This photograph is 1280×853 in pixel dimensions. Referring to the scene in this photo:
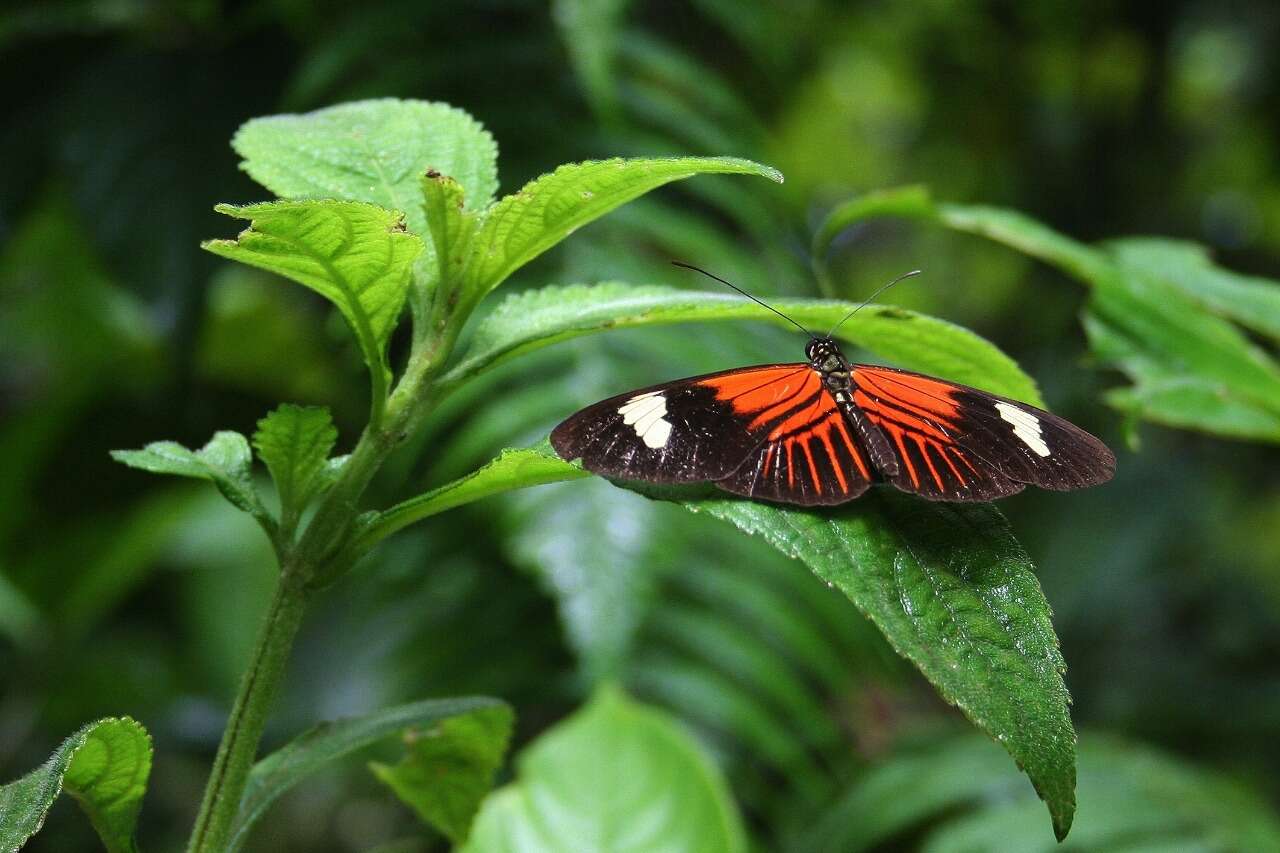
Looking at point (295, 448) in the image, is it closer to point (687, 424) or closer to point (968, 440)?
point (687, 424)

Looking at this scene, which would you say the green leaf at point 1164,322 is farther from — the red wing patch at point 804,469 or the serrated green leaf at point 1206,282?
the red wing patch at point 804,469

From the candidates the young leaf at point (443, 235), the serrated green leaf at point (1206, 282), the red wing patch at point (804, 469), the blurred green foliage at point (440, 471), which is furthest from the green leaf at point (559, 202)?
the serrated green leaf at point (1206, 282)

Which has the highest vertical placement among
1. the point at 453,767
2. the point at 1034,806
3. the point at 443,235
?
the point at 443,235

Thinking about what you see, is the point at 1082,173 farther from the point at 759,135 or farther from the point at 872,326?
the point at 872,326

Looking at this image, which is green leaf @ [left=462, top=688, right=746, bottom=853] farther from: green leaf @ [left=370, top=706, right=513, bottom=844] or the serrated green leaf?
the serrated green leaf

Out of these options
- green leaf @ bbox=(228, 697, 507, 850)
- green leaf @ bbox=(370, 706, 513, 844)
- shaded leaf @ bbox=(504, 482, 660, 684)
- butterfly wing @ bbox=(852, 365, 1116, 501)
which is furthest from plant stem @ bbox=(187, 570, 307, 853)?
shaded leaf @ bbox=(504, 482, 660, 684)

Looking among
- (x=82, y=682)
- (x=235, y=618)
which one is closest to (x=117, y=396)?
(x=82, y=682)

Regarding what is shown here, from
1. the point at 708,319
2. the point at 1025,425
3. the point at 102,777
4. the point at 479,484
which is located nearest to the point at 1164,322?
the point at 1025,425
